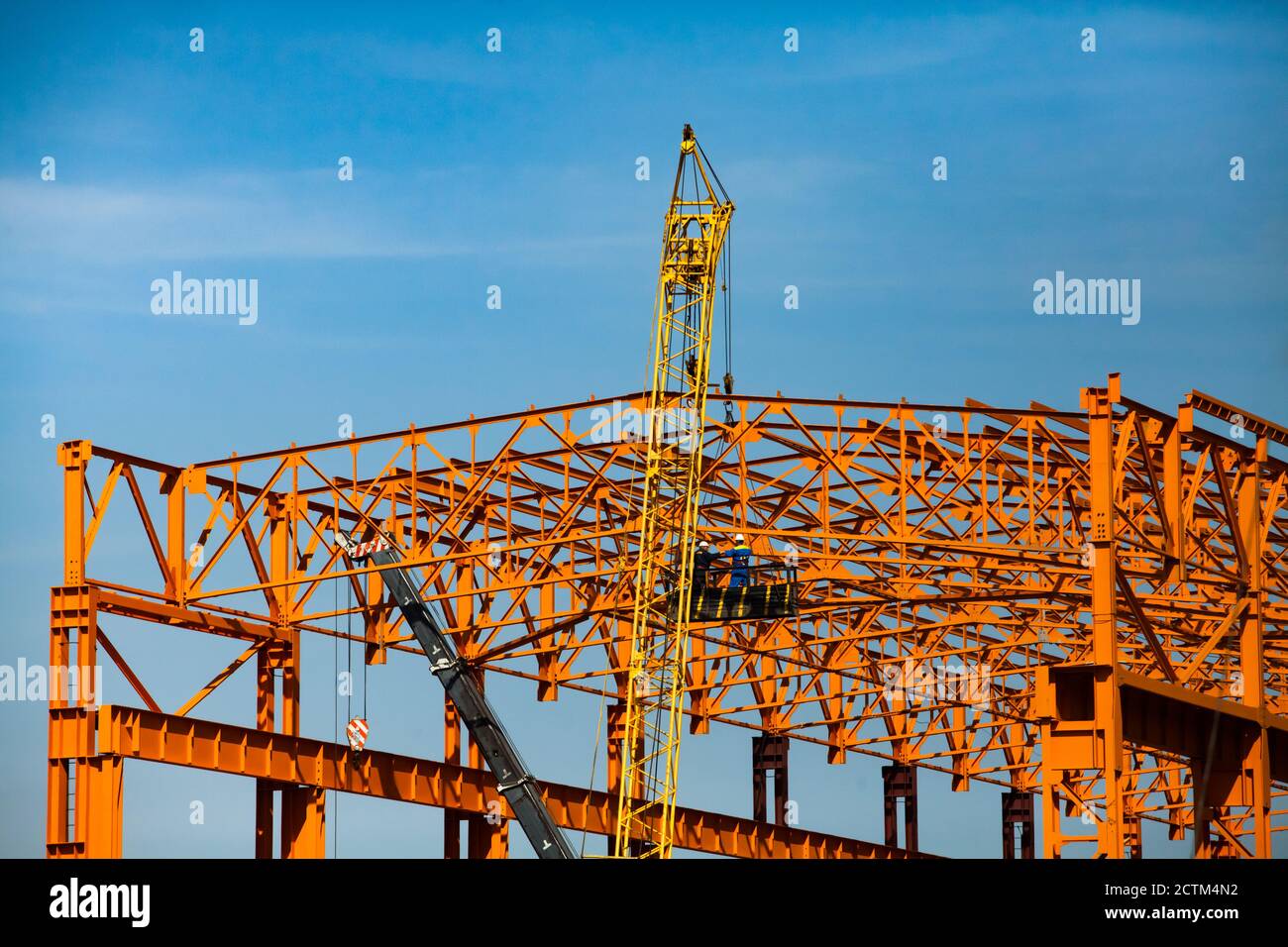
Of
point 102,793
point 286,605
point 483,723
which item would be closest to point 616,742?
point 483,723

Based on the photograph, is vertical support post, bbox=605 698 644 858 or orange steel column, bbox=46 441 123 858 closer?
orange steel column, bbox=46 441 123 858

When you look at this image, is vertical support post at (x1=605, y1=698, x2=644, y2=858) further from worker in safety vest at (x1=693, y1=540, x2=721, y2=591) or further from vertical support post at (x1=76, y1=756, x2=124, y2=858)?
vertical support post at (x1=76, y1=756, x2=124, y2=858)

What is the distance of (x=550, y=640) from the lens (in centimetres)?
6109

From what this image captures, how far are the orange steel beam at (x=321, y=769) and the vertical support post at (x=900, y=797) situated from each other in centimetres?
1262

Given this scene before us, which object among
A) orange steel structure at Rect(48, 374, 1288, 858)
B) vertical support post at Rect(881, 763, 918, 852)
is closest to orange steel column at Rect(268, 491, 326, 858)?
orange steel structure at Rect(48, 374, 1288, 858)

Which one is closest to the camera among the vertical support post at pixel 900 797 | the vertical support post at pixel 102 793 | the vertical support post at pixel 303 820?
the vertical support post at pixel 102 793

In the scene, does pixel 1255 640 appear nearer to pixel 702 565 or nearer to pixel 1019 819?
pixel 702 565

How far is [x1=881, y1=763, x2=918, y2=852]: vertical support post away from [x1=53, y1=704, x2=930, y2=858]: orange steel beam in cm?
1262

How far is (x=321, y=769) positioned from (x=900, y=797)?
104 feet

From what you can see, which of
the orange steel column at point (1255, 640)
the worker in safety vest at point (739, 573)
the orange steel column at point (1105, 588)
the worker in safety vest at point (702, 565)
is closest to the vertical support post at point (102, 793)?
the worker in safety vest at point (702, 565)

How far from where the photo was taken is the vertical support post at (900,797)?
77.8 meters

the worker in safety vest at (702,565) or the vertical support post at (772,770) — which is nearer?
the worker in safety vest at (702,565)

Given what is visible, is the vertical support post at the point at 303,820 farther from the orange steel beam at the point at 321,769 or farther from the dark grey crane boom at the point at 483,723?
the dark grey crane boom at the point at 483,723

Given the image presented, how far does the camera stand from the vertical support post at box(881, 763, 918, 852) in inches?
3061
